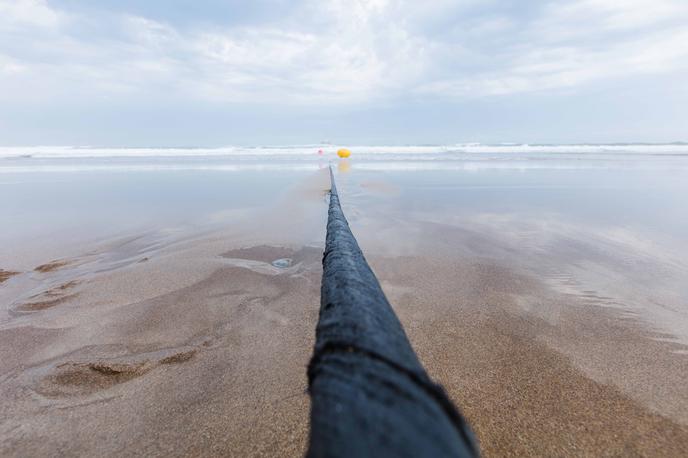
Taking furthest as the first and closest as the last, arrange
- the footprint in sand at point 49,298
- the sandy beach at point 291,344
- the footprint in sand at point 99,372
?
the footprint in sand at point 49,298, the footprint in sand at point 99,372, the sandy beach at point 291,344

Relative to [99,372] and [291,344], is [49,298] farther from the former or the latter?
[291,344]

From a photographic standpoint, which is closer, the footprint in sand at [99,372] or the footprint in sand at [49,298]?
the footprint in sand at [99,372]

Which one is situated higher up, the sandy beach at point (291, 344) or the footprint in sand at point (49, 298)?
the footprint in sand at point (49, 298)

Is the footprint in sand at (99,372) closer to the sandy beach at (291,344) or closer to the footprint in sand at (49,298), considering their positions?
the sandy beach at (291,344)

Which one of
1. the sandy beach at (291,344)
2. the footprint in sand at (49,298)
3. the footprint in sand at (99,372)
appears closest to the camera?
the sandy beach at (291,344)

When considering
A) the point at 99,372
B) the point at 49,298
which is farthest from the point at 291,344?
the point at 49,298

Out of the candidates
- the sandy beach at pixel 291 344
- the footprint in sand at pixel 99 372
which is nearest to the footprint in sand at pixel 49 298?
the sandy beach at pixel 291 344

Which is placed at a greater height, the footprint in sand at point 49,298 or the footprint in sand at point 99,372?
the footprint in sand at point 49,298

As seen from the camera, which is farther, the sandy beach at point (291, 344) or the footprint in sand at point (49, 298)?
the footprint in sand at point (49, 298)

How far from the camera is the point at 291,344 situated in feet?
7.32

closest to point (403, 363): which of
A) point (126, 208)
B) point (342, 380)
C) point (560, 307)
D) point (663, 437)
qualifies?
point (342, 380)

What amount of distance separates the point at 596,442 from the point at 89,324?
3.03 meters

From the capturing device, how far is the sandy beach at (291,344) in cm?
152

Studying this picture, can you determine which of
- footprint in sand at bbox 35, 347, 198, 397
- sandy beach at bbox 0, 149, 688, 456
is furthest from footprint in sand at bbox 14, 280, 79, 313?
footprint in sand at bbox 35, 347, 198, 397
